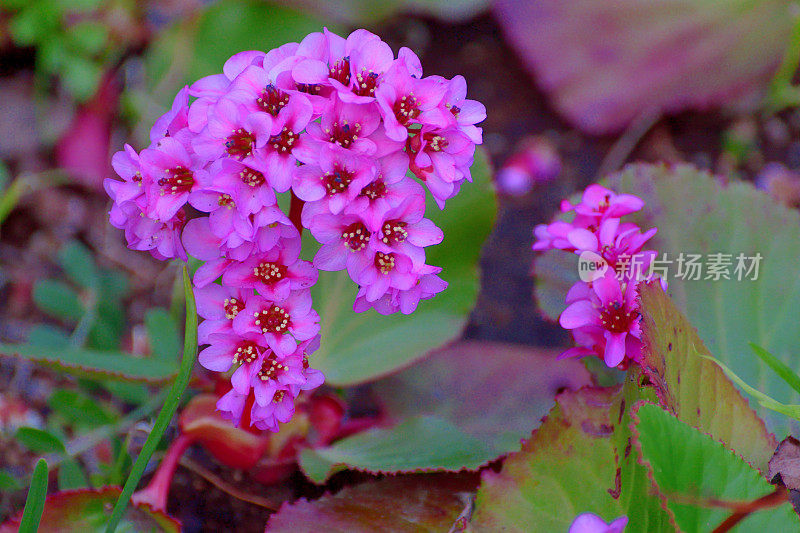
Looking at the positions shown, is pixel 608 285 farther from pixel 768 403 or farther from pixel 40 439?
pixel 40 439

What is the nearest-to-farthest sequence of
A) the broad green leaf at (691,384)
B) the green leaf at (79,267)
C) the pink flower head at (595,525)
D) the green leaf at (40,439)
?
the pink flower head at (595,525), the broad green leaf at (691,384), the green leaf at (40,439), the green leaf at (79,267)

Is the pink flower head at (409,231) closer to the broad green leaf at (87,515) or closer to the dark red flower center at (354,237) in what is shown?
the dark red flower center at (354,237)

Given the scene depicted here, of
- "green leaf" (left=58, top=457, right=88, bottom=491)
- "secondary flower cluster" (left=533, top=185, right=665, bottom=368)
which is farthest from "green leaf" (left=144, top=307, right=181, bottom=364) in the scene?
"secondary flower cluster" (left=533, top=185, right=665, bottom=368)

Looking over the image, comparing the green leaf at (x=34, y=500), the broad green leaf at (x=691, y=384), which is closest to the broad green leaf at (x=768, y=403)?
the broad green leaf at (x=691, y=384)

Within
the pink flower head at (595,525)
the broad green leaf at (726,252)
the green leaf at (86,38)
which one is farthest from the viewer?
the green leaf at (86,38)

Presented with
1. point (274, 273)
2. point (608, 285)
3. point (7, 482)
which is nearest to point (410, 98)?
point (274, 273)

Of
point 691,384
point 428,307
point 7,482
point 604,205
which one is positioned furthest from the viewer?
point 428,307
